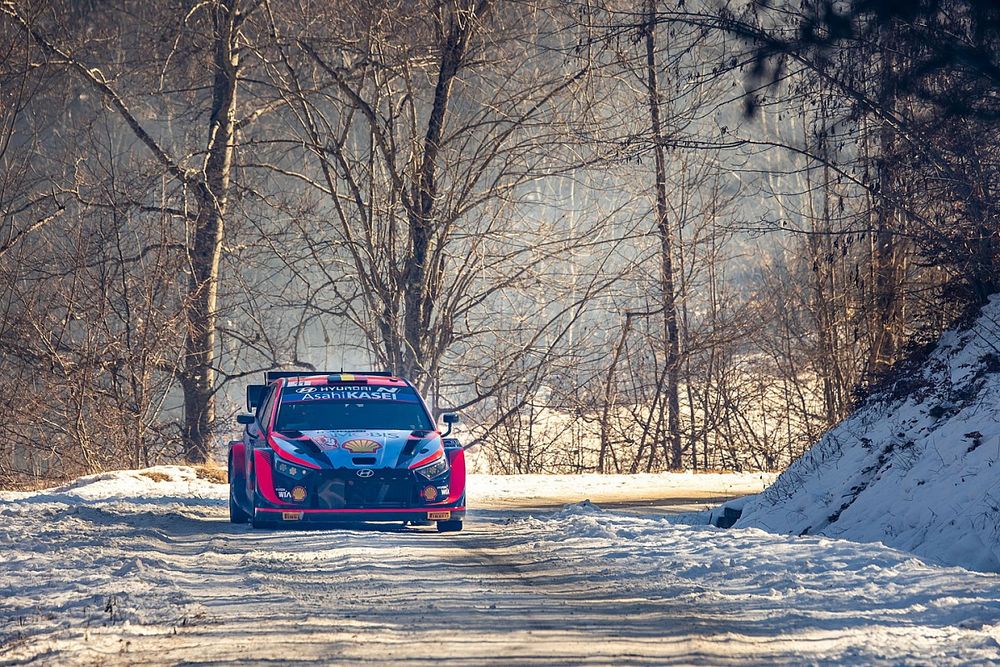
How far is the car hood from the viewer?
45.2 ft

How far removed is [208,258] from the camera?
115ft

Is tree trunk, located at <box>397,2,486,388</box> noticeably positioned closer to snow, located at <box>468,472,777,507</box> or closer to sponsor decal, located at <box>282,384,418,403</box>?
snow, located at <box>468,472,777,507</box>

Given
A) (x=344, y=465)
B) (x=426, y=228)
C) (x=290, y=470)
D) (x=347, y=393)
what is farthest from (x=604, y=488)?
(x=426, y=228)

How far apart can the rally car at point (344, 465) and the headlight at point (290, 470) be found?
11 millimetres

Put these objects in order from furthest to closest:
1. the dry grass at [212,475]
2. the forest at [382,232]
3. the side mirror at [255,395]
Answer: the forest at [382,232]
the dry grass at [212,475]
the side mirror at [255,395]

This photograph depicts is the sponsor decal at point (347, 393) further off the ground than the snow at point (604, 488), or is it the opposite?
the sponsor decal at point (347, 393)

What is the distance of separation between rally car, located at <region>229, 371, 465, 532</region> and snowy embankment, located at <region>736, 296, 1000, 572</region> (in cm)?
408

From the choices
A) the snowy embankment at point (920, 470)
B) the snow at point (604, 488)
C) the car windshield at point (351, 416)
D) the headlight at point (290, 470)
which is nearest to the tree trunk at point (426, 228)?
the snow at point (604, 488)

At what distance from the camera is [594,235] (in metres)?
35.4

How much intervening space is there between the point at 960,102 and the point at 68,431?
2532 cm

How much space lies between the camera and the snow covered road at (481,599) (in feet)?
22.8

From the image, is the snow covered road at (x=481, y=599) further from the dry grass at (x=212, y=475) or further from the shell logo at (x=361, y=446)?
the dry grass at (x=212, y=475)

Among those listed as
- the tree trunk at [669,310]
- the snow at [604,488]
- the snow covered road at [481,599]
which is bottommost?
the snow covered road at [481,599]

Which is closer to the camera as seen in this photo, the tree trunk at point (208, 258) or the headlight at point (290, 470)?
the headlight at point (290, 470)
